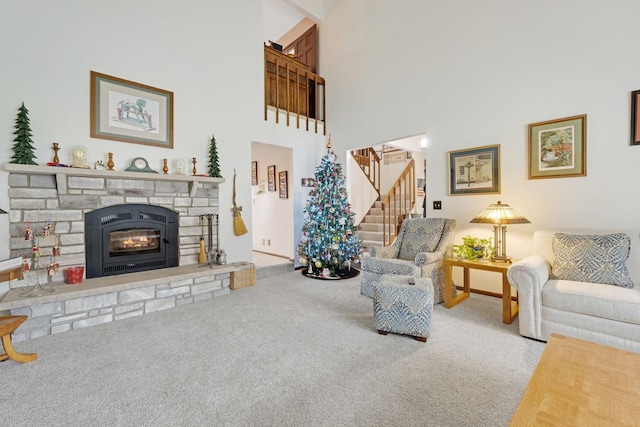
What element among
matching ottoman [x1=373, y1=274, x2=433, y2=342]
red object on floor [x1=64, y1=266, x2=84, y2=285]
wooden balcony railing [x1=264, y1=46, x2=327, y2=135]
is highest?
wooden balcony railing [x1=264, y1=46, x2=327, y2=135]

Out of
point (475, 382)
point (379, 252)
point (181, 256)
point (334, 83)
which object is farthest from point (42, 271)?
point (334, 83)

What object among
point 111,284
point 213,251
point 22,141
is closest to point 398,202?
point 213,251

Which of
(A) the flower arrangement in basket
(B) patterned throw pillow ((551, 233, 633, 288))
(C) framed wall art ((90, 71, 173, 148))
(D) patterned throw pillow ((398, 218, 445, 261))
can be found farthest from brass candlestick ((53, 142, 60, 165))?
(B) patterned throw pillow ((551, 233, 633, 288))

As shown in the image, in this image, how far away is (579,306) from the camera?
226cm

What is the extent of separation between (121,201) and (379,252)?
3.28 m

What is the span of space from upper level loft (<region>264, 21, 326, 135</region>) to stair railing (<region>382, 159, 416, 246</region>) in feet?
6.70

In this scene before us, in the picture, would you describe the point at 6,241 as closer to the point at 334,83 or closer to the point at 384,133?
the point at 384,133

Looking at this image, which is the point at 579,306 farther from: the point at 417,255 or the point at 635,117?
the point at 635,117

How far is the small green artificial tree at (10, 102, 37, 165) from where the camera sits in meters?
2.91

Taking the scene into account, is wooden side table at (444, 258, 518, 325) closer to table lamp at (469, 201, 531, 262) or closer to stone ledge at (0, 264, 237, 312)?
table lamp at (469, 201, 531, 262)

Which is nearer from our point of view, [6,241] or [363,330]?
[363,330]

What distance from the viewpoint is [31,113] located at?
3.04m

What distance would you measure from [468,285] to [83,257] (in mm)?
4596

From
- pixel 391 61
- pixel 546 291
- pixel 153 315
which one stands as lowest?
pixel 153 315
